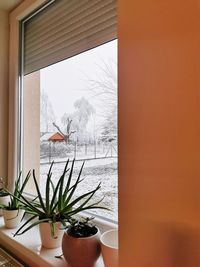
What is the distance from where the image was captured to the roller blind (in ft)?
3.60

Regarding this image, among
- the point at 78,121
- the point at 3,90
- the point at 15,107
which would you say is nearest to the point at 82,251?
the point at 78,121

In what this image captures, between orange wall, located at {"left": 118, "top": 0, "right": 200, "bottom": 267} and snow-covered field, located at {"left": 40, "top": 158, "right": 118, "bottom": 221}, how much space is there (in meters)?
0.40

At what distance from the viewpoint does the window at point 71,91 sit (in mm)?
1104

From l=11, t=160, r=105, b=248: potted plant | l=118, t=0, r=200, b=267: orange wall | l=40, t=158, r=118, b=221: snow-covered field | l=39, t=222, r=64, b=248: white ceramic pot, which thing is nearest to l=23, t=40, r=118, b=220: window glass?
l=40, t=158, r=118, b=221: snow-covered field

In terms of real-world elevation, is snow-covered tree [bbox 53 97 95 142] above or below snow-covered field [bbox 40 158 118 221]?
above

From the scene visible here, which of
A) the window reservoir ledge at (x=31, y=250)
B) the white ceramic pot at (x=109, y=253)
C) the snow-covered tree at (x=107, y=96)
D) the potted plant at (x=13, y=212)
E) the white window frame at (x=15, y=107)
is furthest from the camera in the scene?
the white window frame at (x=15, y=107)

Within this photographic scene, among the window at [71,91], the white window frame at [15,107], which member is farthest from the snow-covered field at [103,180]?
the white window frame at [15,107]

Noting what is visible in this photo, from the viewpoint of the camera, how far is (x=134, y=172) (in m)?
0.65

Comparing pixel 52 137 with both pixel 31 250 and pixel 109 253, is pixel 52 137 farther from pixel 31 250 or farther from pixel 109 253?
pixel 109 253

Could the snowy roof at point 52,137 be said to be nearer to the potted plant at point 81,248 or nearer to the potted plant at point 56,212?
the potted plant at point 56,212

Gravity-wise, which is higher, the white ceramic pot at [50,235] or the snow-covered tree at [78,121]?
the snow-covered tree at [78,121]

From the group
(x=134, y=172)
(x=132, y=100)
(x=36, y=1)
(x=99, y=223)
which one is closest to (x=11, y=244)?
(x=99, y=223)

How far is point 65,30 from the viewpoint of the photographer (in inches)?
51.3

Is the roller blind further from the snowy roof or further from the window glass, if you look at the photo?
the snowy roof
